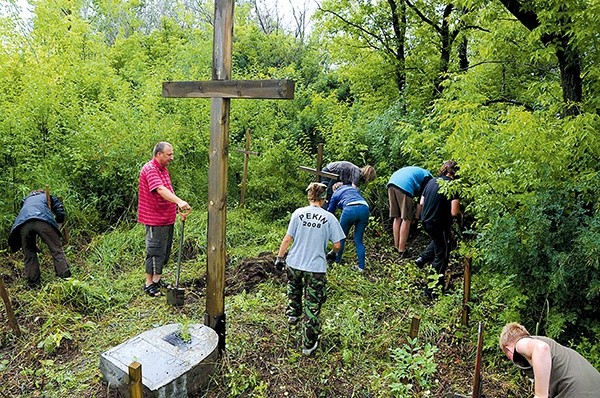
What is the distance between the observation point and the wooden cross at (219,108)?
11.3 feet

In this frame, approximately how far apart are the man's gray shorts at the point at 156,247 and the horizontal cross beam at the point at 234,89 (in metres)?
1.95

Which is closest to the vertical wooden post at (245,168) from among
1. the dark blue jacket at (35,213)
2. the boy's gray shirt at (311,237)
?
the dark blue jacket at (35,213)

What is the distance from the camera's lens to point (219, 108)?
3656 mm

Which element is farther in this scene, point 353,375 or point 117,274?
point 117,274

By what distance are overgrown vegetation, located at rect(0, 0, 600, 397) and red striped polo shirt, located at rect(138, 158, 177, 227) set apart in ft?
3.29

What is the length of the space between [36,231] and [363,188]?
211 inches

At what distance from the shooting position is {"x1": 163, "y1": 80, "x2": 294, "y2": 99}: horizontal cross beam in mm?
3281

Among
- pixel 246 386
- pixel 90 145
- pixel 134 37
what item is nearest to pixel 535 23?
pixel 246 386

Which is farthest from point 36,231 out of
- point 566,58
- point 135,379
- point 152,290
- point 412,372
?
point 566,58

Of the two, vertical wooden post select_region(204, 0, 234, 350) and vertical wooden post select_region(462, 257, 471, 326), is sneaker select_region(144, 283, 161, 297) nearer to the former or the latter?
vertical wooden post select_region(204, 0, 234, 350)

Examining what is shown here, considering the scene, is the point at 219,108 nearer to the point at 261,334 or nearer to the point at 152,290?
the point at 261,334

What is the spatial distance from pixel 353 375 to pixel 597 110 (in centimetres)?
391

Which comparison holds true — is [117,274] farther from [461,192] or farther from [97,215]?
[461,192]

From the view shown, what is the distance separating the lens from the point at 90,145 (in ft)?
23.5
